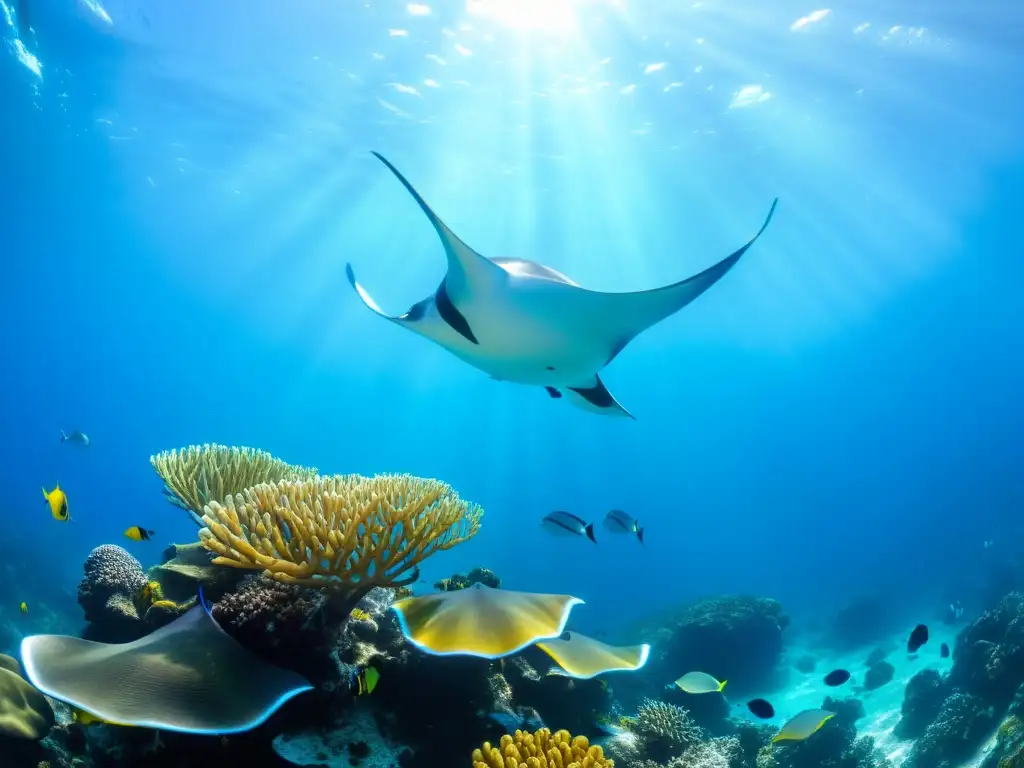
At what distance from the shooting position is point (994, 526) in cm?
4028

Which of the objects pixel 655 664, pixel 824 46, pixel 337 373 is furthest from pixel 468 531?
pixel 337 373

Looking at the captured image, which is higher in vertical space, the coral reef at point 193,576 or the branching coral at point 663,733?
the coral reef at point 193,576

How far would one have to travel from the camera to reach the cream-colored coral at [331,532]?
3119mm

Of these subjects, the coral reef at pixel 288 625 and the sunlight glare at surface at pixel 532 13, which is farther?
the sunlight glare at surface at pixel 532 13

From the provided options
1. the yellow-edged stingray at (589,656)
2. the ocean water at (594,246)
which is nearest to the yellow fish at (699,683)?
the yellow-edged stingray at (589,656)

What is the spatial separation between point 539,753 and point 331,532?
1.70 metres

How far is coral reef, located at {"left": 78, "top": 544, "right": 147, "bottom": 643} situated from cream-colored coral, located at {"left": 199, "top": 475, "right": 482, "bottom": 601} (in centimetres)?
199

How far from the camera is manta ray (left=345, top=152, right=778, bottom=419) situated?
2.79m

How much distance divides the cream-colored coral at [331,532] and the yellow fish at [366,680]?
449 mm

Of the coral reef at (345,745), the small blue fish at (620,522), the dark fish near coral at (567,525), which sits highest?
the small blue fish at (620,522)

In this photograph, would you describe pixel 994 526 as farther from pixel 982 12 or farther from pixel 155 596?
pixel 155 596

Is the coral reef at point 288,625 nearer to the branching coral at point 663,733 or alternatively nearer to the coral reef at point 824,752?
the branching coral at point 663,733

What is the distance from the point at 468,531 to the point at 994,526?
53.0 m

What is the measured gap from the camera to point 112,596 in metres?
4.65
